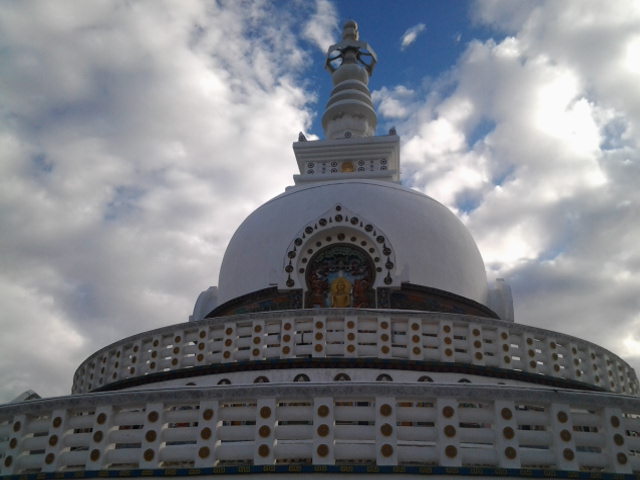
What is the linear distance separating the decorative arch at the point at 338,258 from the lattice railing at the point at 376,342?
8.71 feet

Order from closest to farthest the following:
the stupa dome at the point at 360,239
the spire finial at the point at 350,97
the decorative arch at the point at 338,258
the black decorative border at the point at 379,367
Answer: the black decorative border at the point at 379,367 → the decorative arch at the point at 338,258 → the stupa dome at the point at 360,239 → the spire finial at the point at 350,97

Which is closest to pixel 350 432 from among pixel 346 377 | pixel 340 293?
pixel 346 377

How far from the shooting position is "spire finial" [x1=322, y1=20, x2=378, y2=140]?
2548 cm

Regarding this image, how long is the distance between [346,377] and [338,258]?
4576mm

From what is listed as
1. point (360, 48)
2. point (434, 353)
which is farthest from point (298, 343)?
point (360, 48)

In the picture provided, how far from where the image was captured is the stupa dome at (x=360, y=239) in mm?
15078

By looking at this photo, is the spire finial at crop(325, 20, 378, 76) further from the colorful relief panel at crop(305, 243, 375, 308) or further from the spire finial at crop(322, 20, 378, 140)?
the colorful relief panel at crop(305, 243, 375, 308)

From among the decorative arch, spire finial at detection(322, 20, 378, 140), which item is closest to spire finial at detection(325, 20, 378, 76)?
spire finial at detection(322, 20, 378, 140)

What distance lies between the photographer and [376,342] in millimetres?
11672

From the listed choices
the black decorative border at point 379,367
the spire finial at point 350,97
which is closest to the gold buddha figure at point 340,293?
the black decorative border at point 379,367

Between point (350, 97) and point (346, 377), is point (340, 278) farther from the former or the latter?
point (350, 97)

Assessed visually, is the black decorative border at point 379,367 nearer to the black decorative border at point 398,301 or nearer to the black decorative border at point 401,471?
the black decorative border at point 398,301

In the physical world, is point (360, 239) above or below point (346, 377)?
above

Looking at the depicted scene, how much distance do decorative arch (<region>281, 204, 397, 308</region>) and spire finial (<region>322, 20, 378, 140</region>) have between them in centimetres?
1042
